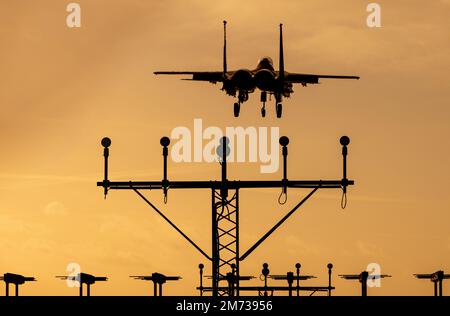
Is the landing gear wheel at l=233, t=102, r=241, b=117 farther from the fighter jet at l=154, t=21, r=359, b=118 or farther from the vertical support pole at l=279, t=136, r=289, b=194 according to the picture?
Result: the vertical support pole at l=279, t=136, r=289, b=194

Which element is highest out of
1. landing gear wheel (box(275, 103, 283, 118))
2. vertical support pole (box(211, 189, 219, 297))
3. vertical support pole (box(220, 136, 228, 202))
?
landing gear wheel (box(275, 103, 283, 118))

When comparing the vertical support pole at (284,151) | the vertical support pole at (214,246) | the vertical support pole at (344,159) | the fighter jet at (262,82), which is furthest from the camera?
the fighter jet at (262,82)

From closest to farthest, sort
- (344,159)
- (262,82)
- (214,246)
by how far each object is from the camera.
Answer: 1. (344,159)
2. (214,246)
3. (262,82)

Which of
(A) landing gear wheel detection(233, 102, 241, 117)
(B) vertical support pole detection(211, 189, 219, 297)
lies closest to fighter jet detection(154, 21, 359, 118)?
(A) landing gear wheel detection(233, 102, 241, 117)

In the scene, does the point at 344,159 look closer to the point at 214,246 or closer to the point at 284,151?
the point at 284,151

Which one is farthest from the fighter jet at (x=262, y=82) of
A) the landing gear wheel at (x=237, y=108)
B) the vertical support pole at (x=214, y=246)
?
the vertical support pole at (x=214, y=246)

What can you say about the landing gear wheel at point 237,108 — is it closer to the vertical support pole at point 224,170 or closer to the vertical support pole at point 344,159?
the vertical support pole at point 224,170

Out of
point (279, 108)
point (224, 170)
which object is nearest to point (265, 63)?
point (279, 108)
